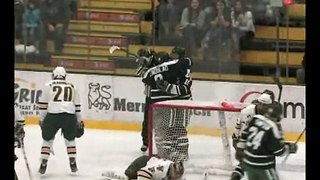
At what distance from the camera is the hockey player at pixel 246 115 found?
4.75 metres

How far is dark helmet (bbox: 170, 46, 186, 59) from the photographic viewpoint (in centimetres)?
550

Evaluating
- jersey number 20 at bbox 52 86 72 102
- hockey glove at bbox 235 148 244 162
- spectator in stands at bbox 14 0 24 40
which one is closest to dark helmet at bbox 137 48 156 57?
jersey number 20 at bbox 52 86 72 102

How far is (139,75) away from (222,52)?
2.03 feet

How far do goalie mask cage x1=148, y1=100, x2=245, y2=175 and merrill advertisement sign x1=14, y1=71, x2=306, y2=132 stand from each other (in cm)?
2

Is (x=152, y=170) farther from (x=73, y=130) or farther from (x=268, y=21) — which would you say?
(x=268, y=21)

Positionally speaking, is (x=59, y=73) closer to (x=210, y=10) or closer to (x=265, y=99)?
(x=210, y=10)

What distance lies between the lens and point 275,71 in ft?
19.4

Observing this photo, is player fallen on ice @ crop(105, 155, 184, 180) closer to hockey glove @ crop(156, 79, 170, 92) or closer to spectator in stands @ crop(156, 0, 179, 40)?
hockey glove @ crop(156, 79, 170, 92)

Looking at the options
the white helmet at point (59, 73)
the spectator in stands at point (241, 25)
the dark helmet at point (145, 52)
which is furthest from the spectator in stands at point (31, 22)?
the spectator in stands at point (241, 25)

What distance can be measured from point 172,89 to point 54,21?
1195 mm

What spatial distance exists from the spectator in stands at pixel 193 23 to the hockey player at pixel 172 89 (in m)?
0.28

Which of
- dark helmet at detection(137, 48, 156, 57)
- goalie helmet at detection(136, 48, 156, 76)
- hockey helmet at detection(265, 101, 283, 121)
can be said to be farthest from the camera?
dark helmet at detection(137, 48, 156, 57)
